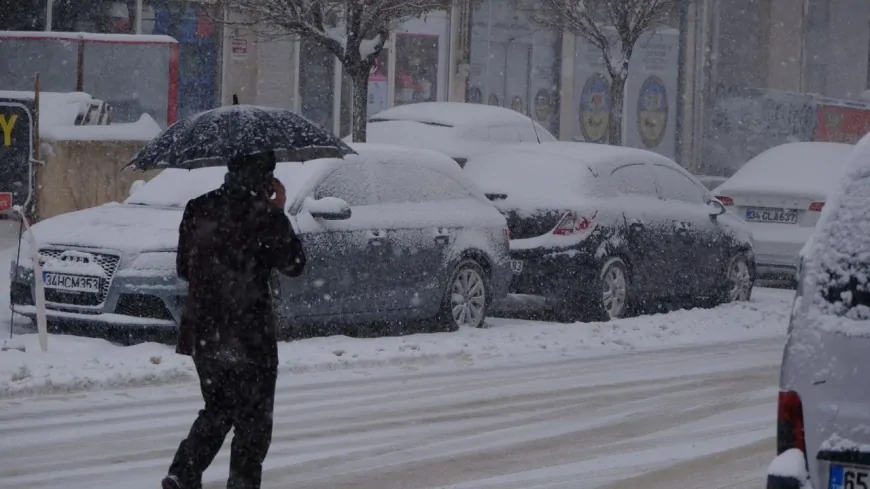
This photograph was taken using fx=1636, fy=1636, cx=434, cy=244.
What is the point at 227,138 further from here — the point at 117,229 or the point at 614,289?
the point at 614,289

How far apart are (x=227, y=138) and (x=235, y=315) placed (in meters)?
0.82

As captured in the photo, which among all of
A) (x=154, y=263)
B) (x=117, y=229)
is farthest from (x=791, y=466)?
(x=117, y=229)

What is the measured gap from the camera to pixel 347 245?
12500 millimetres

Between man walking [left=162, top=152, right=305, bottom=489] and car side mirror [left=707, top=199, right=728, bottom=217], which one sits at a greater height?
car side mirror [left=707, top=199, right=728, bottom=217]

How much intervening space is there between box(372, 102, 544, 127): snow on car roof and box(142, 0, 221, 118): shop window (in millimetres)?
7020

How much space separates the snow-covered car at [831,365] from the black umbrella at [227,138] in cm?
241

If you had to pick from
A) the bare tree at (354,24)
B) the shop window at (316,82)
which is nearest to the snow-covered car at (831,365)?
the bare tree at (354,24)

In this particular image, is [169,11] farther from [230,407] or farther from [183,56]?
[230,407]

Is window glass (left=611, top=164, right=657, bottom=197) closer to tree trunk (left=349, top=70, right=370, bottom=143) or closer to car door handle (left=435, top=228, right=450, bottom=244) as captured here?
car door handle (left=435, top=228, right=450, bottom=244)

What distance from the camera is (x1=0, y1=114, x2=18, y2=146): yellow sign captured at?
1281 cm

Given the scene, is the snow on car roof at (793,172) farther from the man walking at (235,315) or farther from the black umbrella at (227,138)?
the man walking at (235,315)

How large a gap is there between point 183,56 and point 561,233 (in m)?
13.8

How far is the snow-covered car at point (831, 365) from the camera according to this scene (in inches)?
203

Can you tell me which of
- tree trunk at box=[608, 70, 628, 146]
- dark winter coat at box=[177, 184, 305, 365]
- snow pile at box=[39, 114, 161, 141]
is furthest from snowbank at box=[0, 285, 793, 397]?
tree trunk at box=[608, 70, 628, 146]
